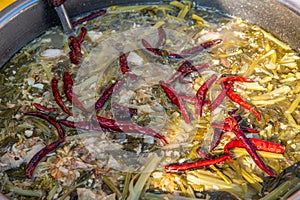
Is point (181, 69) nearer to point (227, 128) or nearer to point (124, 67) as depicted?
point (124, 67)

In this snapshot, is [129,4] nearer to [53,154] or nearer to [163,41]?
[163,41]

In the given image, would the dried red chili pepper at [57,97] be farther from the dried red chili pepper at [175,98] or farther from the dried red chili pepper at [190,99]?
the dried red chili pepper at [190,99]

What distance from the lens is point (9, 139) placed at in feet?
→ 9.49

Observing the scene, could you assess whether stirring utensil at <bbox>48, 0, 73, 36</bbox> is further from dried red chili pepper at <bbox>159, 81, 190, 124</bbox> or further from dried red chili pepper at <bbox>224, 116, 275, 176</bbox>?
Result: dried red chili pepper at <bbox>224, 116, 275, 176</bbox>

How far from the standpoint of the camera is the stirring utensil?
11.4 ft

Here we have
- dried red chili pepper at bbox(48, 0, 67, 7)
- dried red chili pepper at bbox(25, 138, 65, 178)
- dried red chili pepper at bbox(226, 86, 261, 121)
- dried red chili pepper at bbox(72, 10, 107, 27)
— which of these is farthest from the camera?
dried red chili pepper at bbox(72, 10, 107, 27)

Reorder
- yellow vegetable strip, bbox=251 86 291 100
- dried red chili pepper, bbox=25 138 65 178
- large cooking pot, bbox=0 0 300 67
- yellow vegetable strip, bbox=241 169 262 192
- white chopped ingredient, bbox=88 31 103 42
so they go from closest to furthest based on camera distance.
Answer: yellow vegetable strip, bbox=241 169 262 192 < dried red chili pepper, bbox=25 138 65 178 < yellow vegetable strip, bbox=251 86 291 100 < large cooking pot, bbox=0 0 300 67 < white chopped ingredient, bbox=88 31 103 42

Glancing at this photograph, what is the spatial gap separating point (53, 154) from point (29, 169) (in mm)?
185

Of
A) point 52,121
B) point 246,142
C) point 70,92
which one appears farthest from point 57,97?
point 246,142

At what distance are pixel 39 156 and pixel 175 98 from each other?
1.01 metres

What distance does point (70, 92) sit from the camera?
3.12m

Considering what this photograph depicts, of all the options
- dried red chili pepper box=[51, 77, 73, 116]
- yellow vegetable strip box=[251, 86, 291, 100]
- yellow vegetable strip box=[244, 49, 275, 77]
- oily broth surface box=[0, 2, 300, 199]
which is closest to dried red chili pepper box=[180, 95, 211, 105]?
oily broth surface box=[0, 2, 300, 199]

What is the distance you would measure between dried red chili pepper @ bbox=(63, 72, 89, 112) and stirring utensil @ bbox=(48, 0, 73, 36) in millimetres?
575

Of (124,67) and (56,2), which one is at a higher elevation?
(56,2)
